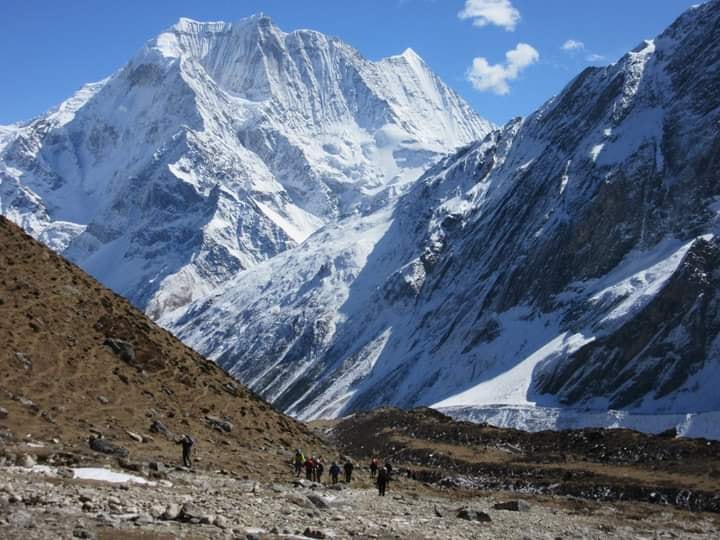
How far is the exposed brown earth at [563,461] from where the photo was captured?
7675cm

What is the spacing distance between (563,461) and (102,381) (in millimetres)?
56757

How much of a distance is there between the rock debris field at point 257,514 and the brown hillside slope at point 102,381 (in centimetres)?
517

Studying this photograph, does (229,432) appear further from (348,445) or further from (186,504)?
(348,445)

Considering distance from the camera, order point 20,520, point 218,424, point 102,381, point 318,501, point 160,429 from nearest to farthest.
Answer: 1. point 20,520
2. point 318,501
3. point 160,429
4. point 102,381
5. point 218,424

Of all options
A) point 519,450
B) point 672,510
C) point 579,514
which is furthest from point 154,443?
point 519,450

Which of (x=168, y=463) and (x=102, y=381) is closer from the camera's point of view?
(x=168, y=463)

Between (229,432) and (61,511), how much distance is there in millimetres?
25166

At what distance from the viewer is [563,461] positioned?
97.4m

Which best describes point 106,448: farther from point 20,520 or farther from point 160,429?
point 20,520

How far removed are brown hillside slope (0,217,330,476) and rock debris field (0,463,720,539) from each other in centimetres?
517

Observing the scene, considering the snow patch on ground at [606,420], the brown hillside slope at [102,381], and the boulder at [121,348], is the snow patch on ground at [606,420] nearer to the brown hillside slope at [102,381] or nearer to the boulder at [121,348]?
the brown hillside slope at [102,381]

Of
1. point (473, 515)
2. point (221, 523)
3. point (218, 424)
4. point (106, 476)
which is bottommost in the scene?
point (221, 523)

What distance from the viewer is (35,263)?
59938 millimetres

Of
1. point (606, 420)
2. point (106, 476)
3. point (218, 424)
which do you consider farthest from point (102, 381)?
point (606, 420)
